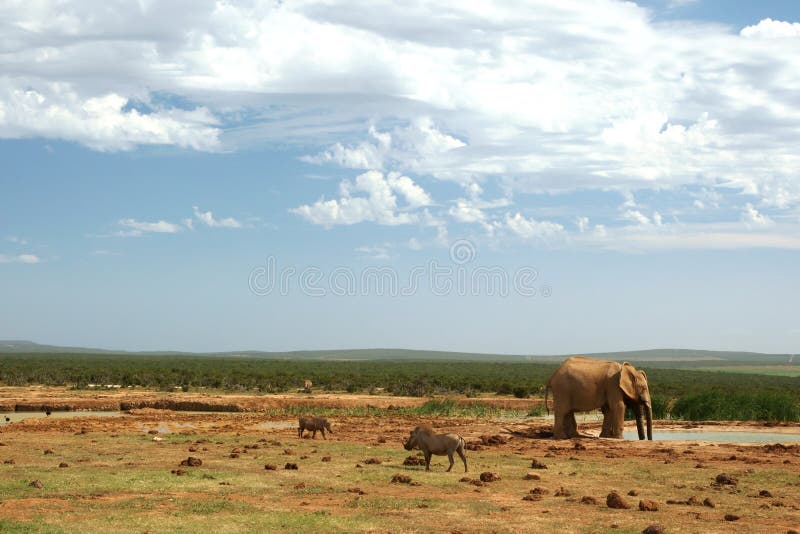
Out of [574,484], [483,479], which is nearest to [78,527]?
[483,479]

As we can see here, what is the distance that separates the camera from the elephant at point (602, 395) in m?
27.9

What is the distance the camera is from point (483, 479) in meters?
18.5

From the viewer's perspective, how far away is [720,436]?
3062 centimetres

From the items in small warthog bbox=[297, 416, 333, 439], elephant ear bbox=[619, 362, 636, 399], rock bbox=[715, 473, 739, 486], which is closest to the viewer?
rock bbox=[715, 473, 739, 486]

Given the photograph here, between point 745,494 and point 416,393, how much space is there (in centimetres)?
4128

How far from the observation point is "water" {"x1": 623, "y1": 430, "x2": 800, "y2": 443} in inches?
1164

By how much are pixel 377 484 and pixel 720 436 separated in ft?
56.0

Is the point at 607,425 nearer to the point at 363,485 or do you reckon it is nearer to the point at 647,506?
the point at 363,485

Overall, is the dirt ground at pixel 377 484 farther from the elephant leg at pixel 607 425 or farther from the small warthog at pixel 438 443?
the elephant leg at pixel 607 425

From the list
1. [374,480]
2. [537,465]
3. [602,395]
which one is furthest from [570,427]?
[374,480]

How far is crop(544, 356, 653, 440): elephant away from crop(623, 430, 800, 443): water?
7.68 ft

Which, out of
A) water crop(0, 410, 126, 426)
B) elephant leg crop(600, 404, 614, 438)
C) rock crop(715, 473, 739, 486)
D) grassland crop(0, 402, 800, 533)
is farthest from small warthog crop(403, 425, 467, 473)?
water crop(0, 410, 126, 426)

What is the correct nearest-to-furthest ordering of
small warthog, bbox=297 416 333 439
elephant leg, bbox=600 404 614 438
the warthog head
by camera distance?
the warthog head
small warthog, bbox=297 416 333 439
elephant leg, bbox=600 404 614 438

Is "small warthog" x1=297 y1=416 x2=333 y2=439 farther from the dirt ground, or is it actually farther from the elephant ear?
the elephant ear
